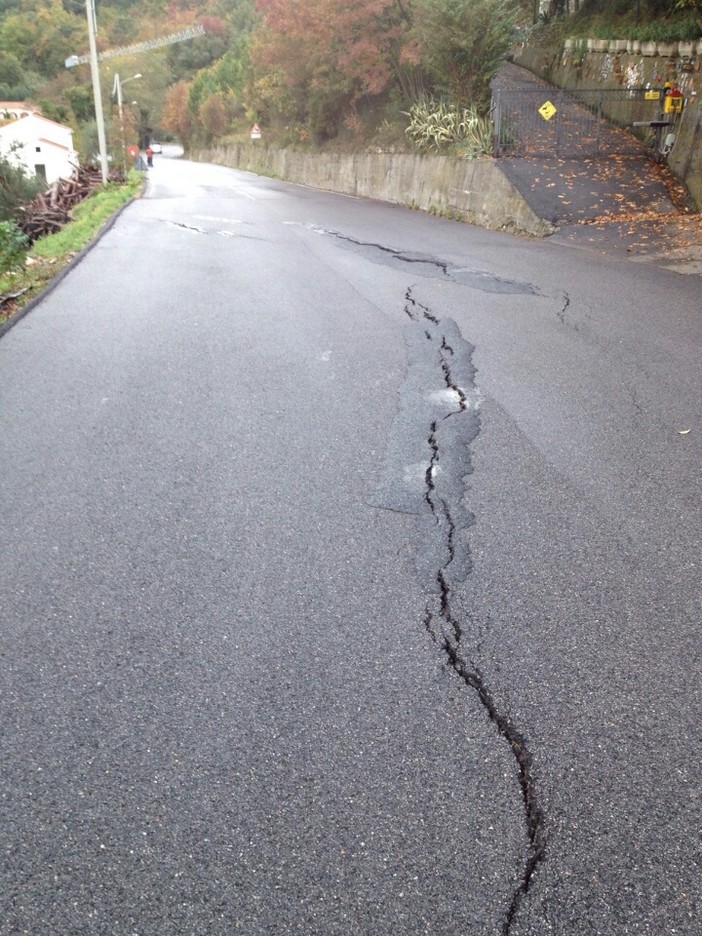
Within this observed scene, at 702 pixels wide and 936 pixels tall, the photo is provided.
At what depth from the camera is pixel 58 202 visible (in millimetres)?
24016

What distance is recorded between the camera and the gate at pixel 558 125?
57.3 ft

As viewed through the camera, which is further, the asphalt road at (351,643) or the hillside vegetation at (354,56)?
the hillside vegetation at (354,56)

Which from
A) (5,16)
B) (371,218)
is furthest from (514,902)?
(5,16)

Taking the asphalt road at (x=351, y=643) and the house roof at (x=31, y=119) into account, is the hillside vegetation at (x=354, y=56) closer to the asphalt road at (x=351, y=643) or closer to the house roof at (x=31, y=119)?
the house roof at (x=31, y=119)

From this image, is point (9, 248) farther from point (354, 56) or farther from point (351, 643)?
point (354, 56)

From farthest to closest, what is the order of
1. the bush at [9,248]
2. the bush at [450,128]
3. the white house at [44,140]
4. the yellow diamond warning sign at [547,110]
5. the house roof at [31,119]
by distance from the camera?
the white house at [44,140] → the house roof at [31,119] → the bush at [450,128] → the yellow diamond warning sign at [547,110] → the bush at [9,248]

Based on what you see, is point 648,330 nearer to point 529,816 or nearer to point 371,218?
A: point 529,816

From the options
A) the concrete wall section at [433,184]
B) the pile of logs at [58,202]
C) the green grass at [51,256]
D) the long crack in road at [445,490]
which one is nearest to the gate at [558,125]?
the concrete wall section at [433,184]

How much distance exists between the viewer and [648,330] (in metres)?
7.43

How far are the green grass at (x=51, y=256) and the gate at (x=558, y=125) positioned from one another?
9784 millimetres

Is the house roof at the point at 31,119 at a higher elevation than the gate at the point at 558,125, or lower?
lower

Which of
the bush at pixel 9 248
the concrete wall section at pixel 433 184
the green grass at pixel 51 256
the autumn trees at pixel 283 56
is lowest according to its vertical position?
the green grass at pixel 51 256

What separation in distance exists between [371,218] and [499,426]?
46.8ft

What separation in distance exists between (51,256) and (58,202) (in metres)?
12.4
